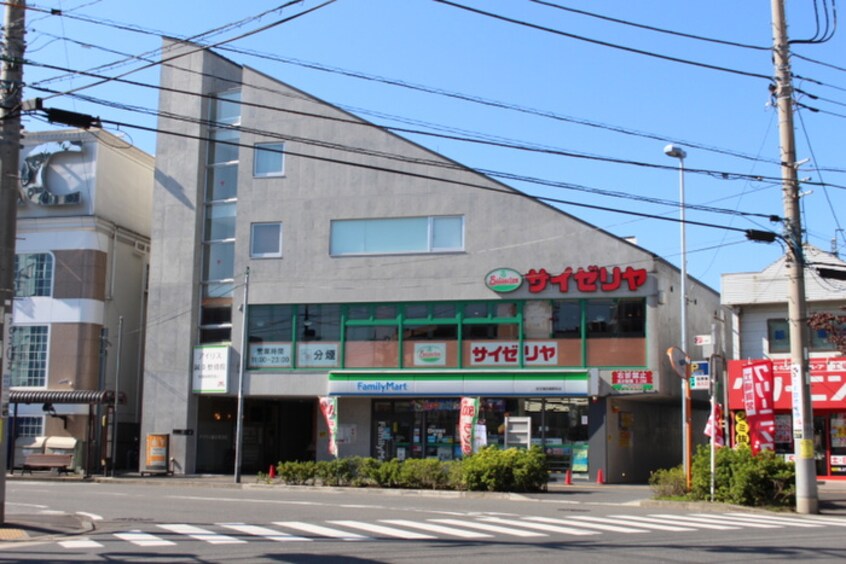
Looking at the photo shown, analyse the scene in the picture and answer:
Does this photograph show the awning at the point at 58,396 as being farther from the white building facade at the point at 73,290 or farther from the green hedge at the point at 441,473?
the green hedge at the point at 441,473

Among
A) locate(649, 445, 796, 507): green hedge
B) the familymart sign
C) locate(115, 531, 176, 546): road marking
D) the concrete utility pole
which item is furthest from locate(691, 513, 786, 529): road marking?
the familymart sign

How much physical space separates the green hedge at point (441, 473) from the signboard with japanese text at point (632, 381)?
6.37 meters

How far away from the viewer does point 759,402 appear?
29.2 m

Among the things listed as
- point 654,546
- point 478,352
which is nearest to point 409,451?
point 478,352

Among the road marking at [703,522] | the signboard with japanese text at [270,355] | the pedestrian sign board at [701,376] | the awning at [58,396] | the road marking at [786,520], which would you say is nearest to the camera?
the road marking at [703,522]

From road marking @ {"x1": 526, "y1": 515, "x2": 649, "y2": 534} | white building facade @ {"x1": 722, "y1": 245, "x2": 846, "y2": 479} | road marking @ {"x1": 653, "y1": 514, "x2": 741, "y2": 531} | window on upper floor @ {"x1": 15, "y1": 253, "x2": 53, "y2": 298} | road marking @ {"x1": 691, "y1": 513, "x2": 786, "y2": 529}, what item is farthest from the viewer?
window on upper floor @ {"x1": 15, "y1": 253, "x2": 53, "y2": 298}

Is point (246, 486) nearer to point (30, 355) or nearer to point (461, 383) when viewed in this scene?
point (461, 383)

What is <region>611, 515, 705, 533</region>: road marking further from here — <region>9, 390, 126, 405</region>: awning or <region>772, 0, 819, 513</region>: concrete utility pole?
<region>9, 390, 126, 405</region>: awning

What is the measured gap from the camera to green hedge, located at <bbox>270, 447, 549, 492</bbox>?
25.3 meters

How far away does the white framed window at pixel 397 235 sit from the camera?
111 feet

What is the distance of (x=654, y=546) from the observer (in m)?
13.5

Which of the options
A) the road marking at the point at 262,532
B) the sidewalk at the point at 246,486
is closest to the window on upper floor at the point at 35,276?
the sidewalk at the point at 246,486

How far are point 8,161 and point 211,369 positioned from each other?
20.4 meters

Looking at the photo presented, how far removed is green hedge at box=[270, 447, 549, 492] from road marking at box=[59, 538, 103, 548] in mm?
12939
